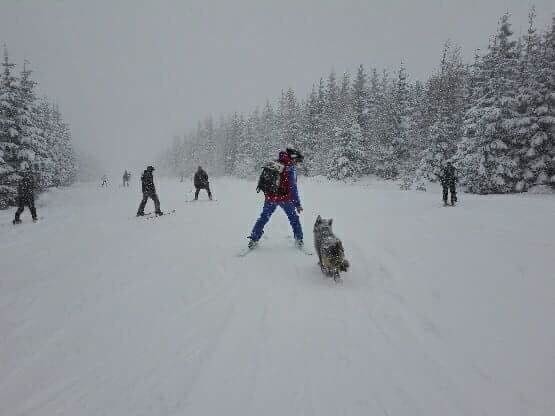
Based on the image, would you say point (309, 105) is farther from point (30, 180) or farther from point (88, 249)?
point (88, 249)

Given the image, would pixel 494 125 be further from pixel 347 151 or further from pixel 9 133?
pixel 9 133

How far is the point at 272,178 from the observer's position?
23.5 ft

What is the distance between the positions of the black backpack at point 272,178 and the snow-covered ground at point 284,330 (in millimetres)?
1399

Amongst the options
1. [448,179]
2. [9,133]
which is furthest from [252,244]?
[9,133]

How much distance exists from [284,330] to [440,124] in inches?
1111

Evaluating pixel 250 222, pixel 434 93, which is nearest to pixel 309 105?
pixel 434 93

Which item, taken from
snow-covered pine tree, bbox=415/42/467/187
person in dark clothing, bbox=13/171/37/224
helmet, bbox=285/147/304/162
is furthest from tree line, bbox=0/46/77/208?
snow-covered pine tree, bbox=415/42/467/187

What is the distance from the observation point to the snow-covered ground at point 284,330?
122 inches

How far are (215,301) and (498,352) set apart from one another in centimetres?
362

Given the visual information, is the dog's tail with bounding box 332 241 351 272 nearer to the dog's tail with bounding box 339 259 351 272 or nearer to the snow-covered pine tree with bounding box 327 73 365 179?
the dog's tail with bounding box 339 259 351 272

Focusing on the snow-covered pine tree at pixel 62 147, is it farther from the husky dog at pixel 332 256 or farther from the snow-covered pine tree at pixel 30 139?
the husky dog at pixel 332 256

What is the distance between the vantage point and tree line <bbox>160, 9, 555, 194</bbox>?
2081 cm

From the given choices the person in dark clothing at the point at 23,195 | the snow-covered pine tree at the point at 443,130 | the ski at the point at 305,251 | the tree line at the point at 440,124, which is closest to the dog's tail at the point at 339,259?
the ski at the point at 305,251

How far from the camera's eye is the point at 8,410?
3027 millimetres
